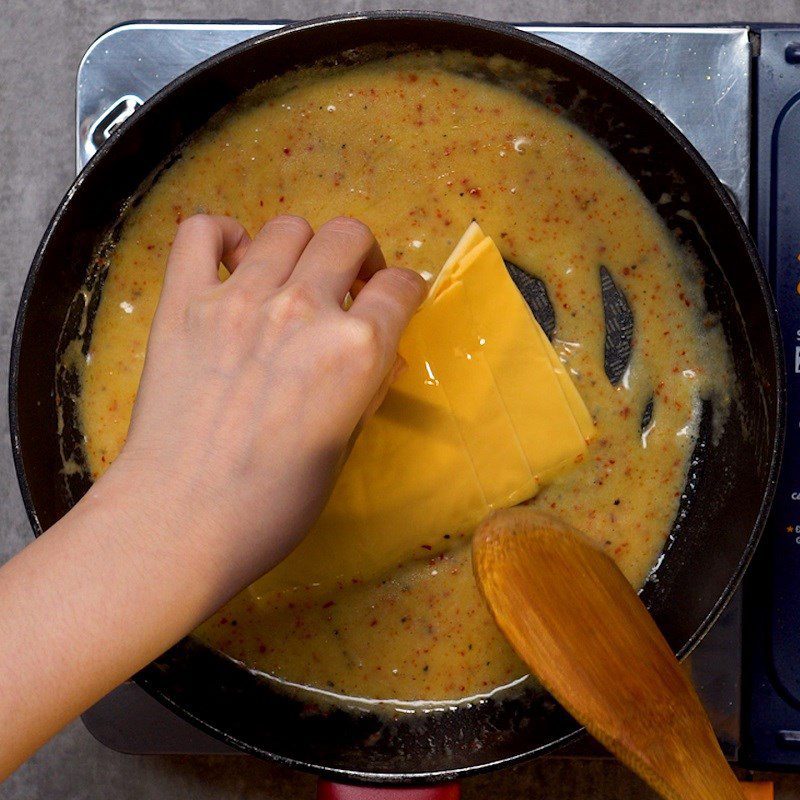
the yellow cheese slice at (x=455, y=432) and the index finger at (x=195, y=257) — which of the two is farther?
the yellow cheese slice at (x=455, y=432)

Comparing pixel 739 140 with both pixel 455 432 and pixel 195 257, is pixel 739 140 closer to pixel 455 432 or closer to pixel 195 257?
pixel 455 432

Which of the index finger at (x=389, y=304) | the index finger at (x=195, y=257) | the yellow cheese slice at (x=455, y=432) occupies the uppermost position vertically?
the index finger at (x=195, y=257)

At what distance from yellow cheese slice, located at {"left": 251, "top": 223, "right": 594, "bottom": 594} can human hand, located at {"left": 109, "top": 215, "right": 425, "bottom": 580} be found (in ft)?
0.44

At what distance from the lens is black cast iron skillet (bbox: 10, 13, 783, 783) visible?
2.40 feet

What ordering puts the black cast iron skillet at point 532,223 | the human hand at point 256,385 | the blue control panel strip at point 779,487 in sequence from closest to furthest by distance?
the human hand at point 256,385, the black cast iron skillet at point 532,223, the blue control panel strip at point 779,487

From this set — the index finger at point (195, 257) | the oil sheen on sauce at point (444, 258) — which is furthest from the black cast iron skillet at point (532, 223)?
the index finger at point (195, 257)

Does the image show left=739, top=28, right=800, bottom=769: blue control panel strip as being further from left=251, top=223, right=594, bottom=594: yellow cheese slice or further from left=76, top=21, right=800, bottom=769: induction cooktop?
left=251, top=223, right=594, bottom=594: yellow cheese slice

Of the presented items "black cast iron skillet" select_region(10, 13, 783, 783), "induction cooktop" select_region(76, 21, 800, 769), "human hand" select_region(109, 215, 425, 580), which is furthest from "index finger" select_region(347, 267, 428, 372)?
"induction cooktop" select_region(76, 21, 800, 769)

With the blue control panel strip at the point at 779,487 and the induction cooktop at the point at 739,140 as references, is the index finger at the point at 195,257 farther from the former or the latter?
the blue control panel strip at the point at 779,487

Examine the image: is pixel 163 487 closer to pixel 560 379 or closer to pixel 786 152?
pixel 560 379

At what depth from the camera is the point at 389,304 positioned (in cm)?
66

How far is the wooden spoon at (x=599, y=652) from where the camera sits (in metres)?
0.61

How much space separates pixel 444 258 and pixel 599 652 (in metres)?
0.37

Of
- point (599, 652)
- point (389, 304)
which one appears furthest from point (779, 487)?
point (389, 304)
